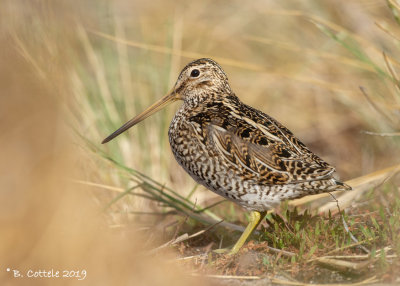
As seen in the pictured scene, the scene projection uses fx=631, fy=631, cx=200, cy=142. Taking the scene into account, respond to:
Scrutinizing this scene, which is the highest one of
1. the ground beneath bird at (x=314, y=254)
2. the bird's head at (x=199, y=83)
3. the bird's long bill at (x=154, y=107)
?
the bird's head at (x=199, y=83)

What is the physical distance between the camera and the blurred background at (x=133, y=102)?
240cm

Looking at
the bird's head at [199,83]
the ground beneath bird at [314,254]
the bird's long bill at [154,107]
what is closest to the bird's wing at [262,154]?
the ground beneath bird at [314,254]

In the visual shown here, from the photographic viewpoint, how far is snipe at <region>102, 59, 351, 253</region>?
12.5 feet

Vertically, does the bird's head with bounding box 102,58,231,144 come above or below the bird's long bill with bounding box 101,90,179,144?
above

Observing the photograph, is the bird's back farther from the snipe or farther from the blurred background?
the blurred background

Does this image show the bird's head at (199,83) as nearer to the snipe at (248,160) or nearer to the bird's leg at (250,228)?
the snipe at (248,160)

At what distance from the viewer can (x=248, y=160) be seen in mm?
3857

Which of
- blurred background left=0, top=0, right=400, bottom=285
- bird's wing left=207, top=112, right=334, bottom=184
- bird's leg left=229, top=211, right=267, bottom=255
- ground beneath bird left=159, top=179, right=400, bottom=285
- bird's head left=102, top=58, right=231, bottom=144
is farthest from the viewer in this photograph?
bird's head left=102, top=58, right=231, bottom=144

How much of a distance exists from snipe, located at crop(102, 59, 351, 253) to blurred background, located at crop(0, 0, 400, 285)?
61cm

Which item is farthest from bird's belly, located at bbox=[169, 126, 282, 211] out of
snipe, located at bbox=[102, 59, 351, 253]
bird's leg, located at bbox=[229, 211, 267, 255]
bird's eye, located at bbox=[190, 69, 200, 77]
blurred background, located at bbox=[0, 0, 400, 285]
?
bird's eye, located at bbox=[190, 69, 200, 77]

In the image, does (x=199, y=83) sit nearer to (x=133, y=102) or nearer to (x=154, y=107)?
(x=154, y=107)

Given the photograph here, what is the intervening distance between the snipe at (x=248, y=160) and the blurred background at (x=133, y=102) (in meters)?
0.61

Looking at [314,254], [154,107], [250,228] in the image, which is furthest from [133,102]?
[314,254]

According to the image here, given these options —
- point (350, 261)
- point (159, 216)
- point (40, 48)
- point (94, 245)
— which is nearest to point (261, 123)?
point (350, 261)
